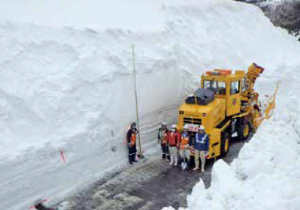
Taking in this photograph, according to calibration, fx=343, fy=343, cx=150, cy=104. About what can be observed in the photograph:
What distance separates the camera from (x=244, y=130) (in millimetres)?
Result: 12766

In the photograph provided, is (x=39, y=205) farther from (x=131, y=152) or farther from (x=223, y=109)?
(x=223, y=109)

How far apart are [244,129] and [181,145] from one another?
3345 mm

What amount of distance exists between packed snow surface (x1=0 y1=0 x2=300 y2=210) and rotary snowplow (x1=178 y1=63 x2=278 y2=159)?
56.8 inches

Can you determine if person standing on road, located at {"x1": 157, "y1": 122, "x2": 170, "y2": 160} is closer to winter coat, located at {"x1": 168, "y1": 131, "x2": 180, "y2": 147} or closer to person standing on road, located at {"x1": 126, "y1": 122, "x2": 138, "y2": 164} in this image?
winter coat, located at {"x1": 168, "y1": 131, "x2": 180, "y2": 147}

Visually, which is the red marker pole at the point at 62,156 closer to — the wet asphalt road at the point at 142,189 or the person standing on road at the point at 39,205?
the wet asphalt road at the point at 142,189

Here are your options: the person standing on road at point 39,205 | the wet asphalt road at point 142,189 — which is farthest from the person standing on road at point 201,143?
the person standing on road at point 39,205

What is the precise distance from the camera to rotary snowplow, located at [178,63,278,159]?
1073 centimetres

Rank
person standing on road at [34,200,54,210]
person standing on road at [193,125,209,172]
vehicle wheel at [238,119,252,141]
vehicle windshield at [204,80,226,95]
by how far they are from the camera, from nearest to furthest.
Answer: person standing on road at [34,200,54,210], person standing on road at [193,125,209,172], vehicle windshield at [204,80,226,95], vehicle wheel at [238,119,252,141]

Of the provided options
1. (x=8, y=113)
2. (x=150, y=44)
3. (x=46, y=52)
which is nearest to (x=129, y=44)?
(x=150, y=44)

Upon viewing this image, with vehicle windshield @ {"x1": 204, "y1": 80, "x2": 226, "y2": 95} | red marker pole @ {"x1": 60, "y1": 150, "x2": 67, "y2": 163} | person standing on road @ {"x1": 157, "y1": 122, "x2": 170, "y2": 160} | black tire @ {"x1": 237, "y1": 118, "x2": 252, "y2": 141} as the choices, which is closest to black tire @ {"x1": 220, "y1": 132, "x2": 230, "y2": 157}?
black tire @ {"x1": 237, "y1": 118, "x2": 252, "y2": 141}

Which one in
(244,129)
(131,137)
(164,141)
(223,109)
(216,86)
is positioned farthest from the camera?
(244,129)

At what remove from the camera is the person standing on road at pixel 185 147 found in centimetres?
1055

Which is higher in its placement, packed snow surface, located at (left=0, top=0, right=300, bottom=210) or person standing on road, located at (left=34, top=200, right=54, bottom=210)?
packed snow surface, located at (left=0, top=0, right=300, bottom=210)

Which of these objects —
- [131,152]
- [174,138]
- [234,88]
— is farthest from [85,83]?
[234,88]
